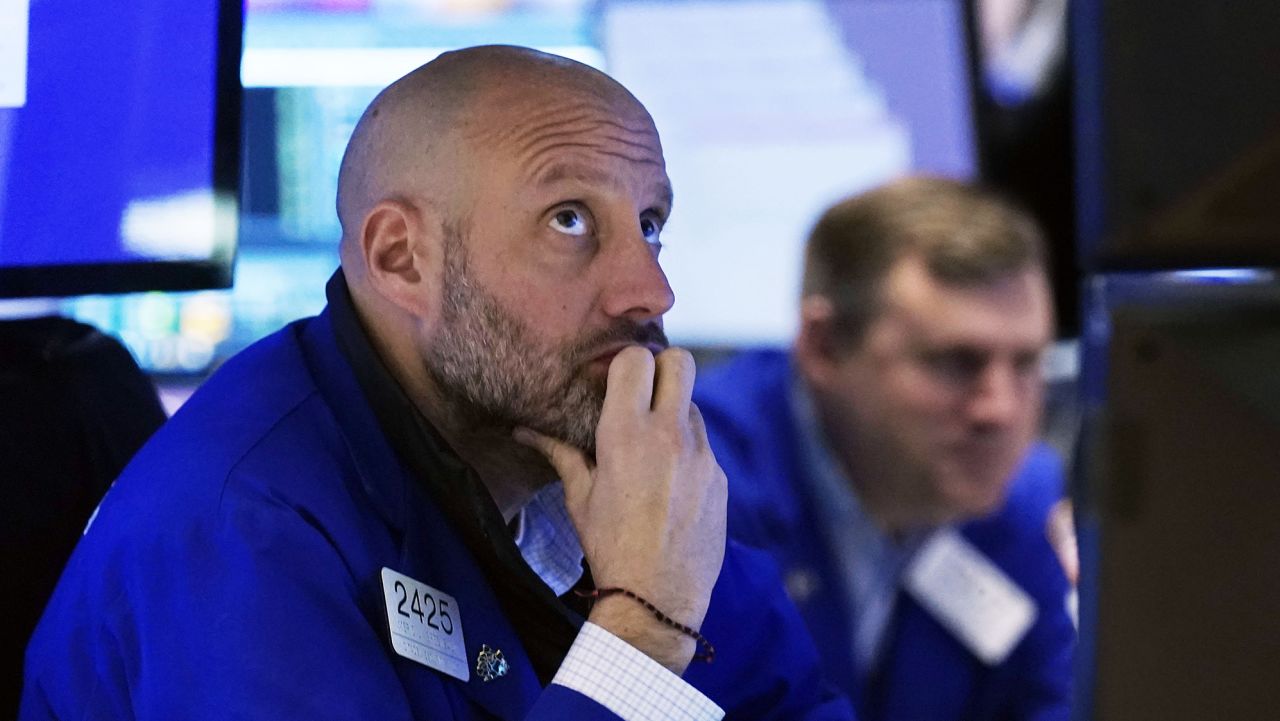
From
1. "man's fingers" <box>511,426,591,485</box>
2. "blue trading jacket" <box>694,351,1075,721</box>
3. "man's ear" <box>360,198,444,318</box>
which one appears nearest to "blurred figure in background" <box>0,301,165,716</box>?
"man's ear" <box>360,198,444,318</box>

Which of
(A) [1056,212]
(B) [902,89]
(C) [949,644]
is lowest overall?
(C) [949,644]

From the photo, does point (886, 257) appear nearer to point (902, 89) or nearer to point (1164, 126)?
point (902, 89)

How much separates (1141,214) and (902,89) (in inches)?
134

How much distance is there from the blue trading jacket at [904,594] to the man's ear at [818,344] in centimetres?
7

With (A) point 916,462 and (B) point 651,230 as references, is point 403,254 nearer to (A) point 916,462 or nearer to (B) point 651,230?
(B) point 651,230

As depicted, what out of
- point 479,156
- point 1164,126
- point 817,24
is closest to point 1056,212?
point 817,24

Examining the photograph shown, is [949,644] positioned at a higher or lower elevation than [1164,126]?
lower

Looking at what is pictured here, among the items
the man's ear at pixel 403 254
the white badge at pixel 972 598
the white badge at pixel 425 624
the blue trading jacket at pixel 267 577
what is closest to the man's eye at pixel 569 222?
the man's ear at pixel 403 254

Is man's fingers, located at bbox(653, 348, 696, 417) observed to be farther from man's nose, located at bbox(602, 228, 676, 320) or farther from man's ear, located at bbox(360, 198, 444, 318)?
man's ear, located at bbox(360, 198, 444, 318)

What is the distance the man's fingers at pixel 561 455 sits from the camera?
1326 millimetres

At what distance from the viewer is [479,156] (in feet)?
4.65

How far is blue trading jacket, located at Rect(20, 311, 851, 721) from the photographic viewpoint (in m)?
1.12

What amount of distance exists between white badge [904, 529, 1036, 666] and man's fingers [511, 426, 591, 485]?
4.46 ft

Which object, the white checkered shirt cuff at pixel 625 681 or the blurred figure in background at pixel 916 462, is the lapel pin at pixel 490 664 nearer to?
the white checkered shirt cuff at pixel 625 681
